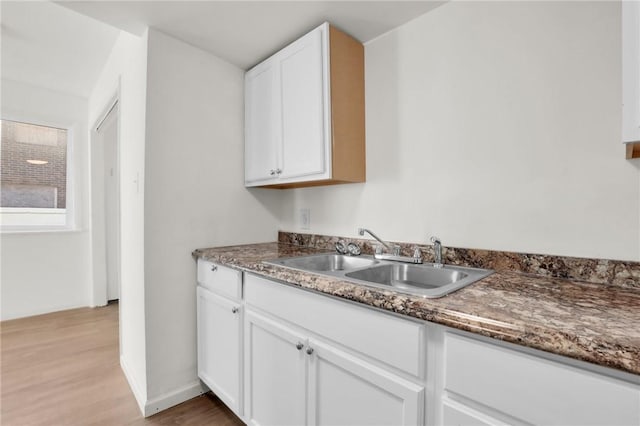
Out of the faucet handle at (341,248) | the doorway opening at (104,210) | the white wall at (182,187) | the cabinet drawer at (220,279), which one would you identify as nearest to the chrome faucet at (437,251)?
the faucet handle at (341,248)

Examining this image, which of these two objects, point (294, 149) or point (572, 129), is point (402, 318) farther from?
point (294, 149)

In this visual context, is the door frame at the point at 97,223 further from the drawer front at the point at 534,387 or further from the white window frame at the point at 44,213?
the drawer front at the point at 534,387

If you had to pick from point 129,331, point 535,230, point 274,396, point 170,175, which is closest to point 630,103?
point 535,230

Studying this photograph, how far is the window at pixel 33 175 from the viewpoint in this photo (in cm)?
313

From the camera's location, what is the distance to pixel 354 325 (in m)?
0.97

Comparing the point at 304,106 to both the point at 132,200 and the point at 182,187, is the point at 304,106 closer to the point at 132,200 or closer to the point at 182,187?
the point at 182,187

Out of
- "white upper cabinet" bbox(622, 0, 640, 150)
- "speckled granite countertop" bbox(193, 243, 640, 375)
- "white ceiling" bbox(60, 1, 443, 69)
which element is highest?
"white ceiling" bbox(60, 1, 443, 69)

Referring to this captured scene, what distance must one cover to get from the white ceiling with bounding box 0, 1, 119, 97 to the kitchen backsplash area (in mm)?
2513

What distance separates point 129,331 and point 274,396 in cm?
129

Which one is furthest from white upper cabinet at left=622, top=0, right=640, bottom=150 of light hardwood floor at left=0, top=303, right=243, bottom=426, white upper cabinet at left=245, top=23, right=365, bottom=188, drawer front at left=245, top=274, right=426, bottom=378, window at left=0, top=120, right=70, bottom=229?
window at left=0, top=120, right=70, bottom=229

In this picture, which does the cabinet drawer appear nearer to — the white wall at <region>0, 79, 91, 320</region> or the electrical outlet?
the electrical outlet

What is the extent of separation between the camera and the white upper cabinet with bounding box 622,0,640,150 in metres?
0.69

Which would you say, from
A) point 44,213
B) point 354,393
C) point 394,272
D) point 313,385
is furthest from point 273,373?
point 44,213

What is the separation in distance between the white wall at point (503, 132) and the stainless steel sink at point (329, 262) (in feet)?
0.66
